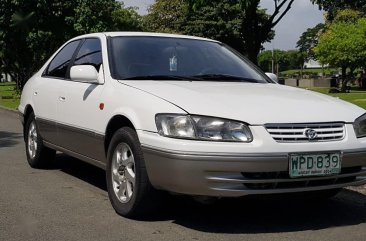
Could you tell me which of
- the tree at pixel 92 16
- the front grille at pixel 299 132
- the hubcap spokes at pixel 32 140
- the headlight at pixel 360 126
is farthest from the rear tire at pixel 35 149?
the tree at pixel 92 16

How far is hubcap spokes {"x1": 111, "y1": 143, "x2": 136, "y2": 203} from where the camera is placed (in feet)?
15.5

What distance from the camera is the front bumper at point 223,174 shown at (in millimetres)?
4059

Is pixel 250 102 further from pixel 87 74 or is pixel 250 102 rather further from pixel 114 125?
pixel 87 74

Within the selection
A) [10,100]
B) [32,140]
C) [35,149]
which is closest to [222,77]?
[35,149]

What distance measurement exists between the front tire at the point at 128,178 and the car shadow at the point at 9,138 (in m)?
5.15

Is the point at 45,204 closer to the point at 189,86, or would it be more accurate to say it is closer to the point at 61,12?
the point at 189,86

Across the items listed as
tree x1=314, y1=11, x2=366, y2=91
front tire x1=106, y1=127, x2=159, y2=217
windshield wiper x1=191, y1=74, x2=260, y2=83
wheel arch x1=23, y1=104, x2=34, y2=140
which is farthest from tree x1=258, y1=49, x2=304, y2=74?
front tire x1=106, y1=127, x2=159, y2=217

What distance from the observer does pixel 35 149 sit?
709 cm

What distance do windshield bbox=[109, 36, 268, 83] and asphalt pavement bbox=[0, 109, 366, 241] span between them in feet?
3.95

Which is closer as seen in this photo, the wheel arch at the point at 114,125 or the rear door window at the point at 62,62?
the wheel arch at the point at 114,125

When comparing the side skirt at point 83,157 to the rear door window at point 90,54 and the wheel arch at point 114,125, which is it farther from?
the rear door window at point 90,54

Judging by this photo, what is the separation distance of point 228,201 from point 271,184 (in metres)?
1.27

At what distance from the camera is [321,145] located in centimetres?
423

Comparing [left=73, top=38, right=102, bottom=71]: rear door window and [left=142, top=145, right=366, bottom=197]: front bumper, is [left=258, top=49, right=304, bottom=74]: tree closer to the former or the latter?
[left=73, top=38, right=102, bottom=71]: rear door window
